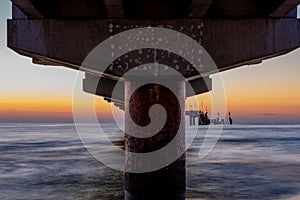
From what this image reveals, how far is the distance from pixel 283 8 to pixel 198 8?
3.16ft

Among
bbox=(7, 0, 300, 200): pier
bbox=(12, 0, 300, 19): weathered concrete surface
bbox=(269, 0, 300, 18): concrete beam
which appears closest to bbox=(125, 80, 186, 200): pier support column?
bbox=(7, 0, 300, 200): pier

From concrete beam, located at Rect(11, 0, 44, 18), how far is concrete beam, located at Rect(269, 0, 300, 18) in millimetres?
2651

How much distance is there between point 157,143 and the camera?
5.43m

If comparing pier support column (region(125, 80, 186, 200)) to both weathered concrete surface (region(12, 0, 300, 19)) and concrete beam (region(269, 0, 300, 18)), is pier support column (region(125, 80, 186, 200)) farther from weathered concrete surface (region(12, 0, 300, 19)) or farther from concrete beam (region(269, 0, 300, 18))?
concrete beam (region(269, 0, 300, 18))

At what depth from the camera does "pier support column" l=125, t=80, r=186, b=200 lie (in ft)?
17.9

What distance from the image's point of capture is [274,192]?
12.4 metres

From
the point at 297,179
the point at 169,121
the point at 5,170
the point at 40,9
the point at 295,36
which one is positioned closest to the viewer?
the point at 40,9

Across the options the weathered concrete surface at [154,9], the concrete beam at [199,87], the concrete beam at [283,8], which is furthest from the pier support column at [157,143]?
the concrete beam at [199,87]

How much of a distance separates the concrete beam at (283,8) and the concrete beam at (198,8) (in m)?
0.80

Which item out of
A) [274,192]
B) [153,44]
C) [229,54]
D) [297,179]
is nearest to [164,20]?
[153,44]

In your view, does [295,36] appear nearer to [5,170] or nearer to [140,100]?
[140,100]

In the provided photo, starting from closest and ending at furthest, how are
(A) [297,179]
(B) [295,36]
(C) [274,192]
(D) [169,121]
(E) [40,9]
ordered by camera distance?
(E) [40,9] < (B) [295,36] < (D) [169,121] < (C) [274,192] < (A) [297,179]

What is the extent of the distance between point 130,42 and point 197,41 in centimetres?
78

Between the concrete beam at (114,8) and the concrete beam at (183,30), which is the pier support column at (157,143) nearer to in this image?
the concrete beam at (183,30)
